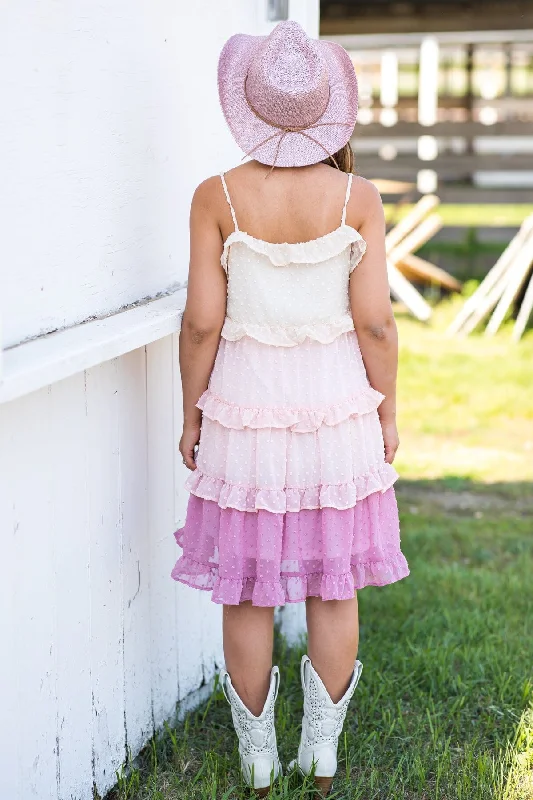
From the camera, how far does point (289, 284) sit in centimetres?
233

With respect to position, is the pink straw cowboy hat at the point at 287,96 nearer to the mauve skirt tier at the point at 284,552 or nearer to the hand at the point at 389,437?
the hand at the point at 389,437

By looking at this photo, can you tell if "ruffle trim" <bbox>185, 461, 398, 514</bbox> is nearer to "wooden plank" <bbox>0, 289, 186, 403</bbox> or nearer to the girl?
the girl

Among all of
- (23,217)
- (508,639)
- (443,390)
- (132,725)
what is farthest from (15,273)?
(443,390)

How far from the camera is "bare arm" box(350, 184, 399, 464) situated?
91.9 inches

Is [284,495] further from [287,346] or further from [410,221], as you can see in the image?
[410,221]

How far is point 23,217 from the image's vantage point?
1.93 meters

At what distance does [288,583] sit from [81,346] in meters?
0.76

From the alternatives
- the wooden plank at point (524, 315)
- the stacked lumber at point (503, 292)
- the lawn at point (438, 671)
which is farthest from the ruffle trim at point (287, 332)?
the stacked lumber at point (503, 292)

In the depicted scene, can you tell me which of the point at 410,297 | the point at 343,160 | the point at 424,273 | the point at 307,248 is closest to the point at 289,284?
the point at 307,248

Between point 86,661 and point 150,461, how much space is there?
20.4 inches

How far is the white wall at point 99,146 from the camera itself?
6.27ft

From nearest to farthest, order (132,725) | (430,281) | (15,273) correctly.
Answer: (15,273), (132,725), (430,281)

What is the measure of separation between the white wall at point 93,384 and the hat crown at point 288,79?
0.30 metres

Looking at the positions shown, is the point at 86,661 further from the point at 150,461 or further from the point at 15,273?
the point at 15,273
